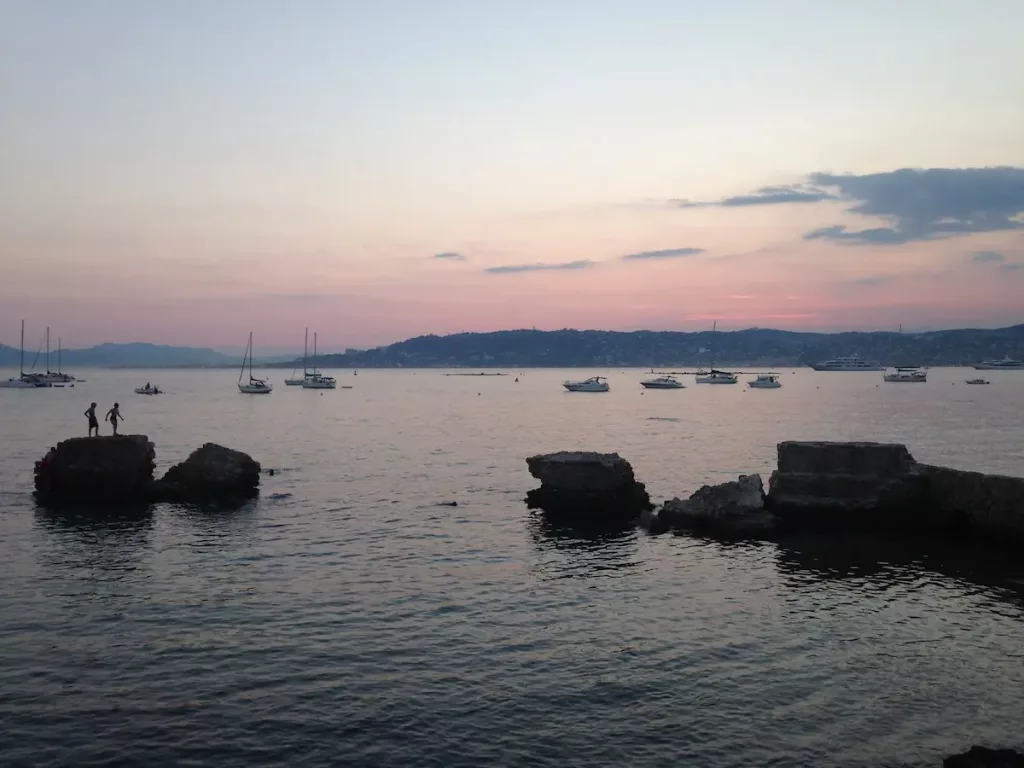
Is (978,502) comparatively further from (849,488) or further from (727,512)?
(727,512)

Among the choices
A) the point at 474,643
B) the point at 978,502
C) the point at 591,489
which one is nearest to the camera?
the point at 474,643

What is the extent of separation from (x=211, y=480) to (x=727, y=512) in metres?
21.0

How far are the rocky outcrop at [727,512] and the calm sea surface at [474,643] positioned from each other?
5.22 ft

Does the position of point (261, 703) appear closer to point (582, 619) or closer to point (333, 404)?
point (582, 619)

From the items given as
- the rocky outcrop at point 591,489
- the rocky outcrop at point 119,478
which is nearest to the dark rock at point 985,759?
the rocky outcrop at point 591,489

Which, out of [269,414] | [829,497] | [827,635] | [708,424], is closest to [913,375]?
[708,424]

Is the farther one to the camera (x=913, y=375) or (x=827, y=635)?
(x=913, y=375)

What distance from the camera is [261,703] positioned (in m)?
13.4

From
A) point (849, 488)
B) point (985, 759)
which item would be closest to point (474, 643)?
point (985, 759)

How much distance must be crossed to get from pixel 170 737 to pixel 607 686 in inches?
284

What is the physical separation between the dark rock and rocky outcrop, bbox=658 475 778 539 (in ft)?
53.7

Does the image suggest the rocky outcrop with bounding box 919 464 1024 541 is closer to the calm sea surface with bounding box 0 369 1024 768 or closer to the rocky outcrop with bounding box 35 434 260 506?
the calm sea surface with bounding box 0 369 1024 768

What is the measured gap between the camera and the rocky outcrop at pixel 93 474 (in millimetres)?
33188

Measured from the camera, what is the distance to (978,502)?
26.3m
